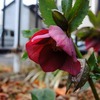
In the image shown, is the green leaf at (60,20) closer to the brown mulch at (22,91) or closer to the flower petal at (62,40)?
the flower petal at (62,40)

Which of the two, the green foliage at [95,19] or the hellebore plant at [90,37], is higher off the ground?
the green foliage at [95,19]

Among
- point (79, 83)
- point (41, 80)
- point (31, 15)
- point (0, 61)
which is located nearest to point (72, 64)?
point (79, 83)

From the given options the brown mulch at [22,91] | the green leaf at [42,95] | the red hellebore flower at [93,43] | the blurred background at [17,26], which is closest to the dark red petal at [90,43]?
the red hellebore flower at [93,43]

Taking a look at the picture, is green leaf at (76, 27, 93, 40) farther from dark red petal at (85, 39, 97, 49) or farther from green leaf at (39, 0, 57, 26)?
green leaf at (39, 0, 57, 26)

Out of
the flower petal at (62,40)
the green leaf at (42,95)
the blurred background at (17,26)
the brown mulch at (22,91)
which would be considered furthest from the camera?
the blurred background at (17,26)

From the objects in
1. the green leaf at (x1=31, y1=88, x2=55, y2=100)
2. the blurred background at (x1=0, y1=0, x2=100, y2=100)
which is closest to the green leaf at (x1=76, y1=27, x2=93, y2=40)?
the green leaf at (x1=31, y1=88, x2=55, y2=100)

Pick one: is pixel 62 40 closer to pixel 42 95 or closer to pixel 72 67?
pixel 72 67

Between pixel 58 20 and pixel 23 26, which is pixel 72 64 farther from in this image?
pixel 23 26
